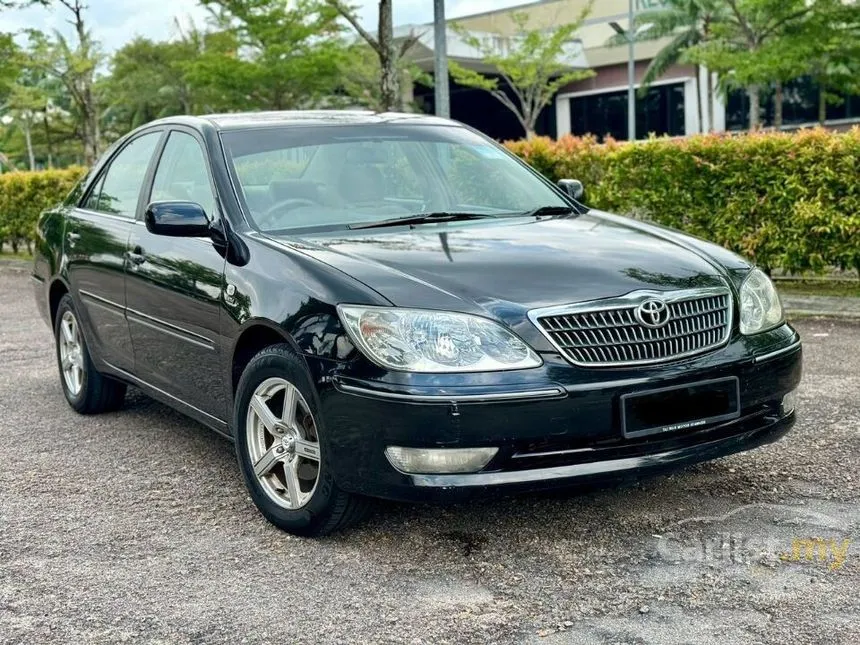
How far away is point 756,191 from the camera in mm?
10016

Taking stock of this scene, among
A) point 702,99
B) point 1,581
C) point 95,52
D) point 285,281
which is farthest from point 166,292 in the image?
point 702,99

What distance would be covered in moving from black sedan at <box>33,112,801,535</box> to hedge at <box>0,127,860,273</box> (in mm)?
5170

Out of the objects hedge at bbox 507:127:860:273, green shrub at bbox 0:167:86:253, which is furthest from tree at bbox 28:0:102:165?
hedge at bbox 507:127:860:273

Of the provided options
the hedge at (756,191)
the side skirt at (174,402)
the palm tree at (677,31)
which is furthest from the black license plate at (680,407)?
the palm tree at (677,31)

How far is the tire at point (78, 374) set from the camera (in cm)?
607

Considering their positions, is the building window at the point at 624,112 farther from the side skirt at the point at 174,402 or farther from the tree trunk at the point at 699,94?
the side skirt at the point at 174,402

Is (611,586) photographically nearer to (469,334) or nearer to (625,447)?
(625,447)

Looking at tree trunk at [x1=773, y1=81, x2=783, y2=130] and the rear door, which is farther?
tree trunk at [x1=773, y1=81, x2=783, y2=130]

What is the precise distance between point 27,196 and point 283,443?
1511cm

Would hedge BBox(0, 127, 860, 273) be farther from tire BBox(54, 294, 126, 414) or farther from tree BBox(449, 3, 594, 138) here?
tree BBox(449, 3, 594, 138)

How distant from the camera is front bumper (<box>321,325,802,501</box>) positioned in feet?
11.3

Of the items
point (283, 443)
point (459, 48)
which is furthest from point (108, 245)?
point (459, 48)

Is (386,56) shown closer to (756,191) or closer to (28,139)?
(756,191)

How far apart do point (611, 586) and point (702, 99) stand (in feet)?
159
